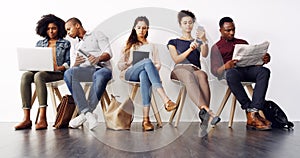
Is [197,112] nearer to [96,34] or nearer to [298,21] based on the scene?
[96,34]

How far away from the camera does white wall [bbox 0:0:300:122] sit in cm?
235

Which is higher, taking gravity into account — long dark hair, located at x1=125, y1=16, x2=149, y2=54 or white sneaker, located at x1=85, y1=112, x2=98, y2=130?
long dark hair, located at x1=125, y1=16, x2=149, y2=54

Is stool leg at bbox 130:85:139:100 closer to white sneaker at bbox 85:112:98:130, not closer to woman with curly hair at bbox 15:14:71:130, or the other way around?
white sneaker at bbox 85:112:98:130

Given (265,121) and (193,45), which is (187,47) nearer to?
(193,45)

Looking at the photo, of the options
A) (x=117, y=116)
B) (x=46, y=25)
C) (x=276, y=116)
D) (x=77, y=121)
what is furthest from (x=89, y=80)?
(x=276, y=116)

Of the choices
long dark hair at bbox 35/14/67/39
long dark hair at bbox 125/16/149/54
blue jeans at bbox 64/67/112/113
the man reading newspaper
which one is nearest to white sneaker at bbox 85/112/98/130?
blue jeans at bbox 64/67/112/113

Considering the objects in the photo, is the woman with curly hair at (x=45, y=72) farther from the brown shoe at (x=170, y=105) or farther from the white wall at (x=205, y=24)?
the brown shoe at (x=170, y=105)

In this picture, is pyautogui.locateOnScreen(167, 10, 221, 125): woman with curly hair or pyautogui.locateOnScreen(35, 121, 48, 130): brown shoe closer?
pyautogui.locateOnScreen(167, 10, 221, 125): woman with curly hair

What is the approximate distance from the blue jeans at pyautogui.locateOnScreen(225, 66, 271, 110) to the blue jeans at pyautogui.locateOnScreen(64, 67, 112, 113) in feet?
2.59

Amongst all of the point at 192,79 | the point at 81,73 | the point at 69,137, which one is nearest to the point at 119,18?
the point at 192,79

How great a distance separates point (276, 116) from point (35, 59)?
4.51 ft

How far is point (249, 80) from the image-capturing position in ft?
6.48

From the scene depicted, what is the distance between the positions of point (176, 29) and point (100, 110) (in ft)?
1.96

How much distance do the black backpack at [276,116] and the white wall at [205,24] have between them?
417 mm
